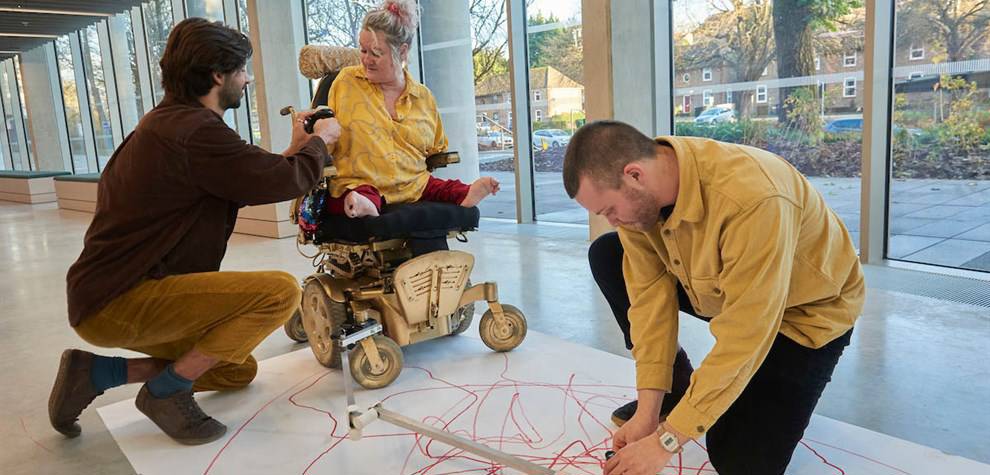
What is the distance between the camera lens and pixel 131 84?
36.3ft

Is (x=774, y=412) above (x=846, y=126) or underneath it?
underneath

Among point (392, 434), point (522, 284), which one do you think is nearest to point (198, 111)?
point (392, 434)

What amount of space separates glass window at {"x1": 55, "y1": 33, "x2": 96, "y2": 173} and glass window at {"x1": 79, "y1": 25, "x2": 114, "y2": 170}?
1.94 ft

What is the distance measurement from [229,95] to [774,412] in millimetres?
1572

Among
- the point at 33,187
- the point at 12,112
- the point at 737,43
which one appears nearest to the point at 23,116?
the point at 12,112

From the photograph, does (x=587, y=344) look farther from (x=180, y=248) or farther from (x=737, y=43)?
(x=737, y=43)

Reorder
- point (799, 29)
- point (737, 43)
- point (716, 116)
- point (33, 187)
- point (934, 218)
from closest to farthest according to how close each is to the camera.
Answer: point (934, 218), point (799, 29), point (737, 43), point (716, 116), point (33, 187)

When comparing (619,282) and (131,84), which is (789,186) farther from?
(131,84)

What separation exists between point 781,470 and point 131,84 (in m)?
12.0

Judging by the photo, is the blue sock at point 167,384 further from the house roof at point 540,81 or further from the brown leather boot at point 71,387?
the house roof at point 540,81

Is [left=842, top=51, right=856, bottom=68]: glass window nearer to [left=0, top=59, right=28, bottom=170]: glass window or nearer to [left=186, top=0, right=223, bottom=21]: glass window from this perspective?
[left=186, top=0, right=223, bottom=21]: glass window

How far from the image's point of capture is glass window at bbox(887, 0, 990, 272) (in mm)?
3275

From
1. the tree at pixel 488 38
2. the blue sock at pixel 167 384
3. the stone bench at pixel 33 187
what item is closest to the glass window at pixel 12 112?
the stone bench at pixel 33 187

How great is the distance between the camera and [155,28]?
10070 millimetres
